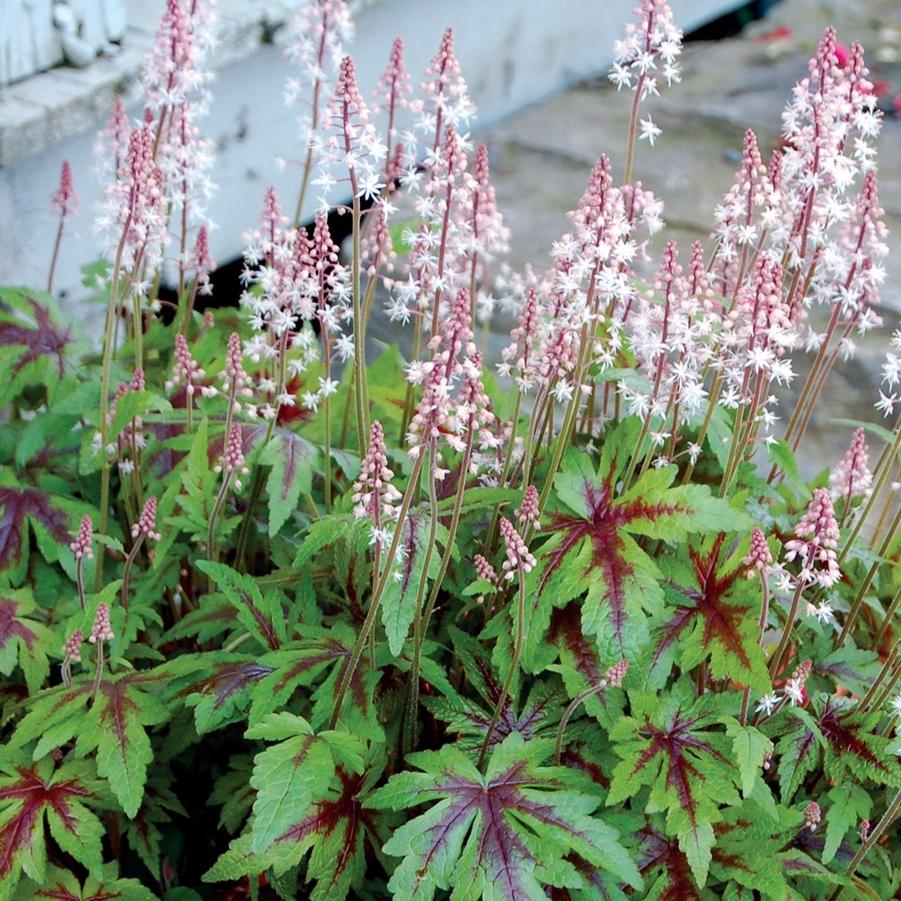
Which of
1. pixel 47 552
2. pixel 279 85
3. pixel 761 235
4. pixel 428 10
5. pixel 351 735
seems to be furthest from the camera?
pixel 428 10

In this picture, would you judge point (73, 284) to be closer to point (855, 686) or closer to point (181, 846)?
point (181, 846)

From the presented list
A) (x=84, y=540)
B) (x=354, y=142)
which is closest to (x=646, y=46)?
(x=354, y=142)

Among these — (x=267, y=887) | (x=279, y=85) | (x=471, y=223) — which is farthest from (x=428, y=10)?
(x=267, y=887)

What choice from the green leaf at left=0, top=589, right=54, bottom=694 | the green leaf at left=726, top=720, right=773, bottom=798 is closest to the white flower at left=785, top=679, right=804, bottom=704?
the green leaf at left=726, top=720, right=773, bottom=798

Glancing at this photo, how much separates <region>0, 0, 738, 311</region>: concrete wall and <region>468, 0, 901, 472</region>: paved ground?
251 millimetres

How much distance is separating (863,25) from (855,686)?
674 cm

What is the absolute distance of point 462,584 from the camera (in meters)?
2.54

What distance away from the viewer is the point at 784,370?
7.09ft

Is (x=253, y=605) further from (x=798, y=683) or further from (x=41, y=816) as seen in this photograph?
(x=798, y=683)

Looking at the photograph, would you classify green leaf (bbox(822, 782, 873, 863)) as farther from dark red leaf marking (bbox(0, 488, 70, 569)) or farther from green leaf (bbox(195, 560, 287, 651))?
dark red leaf marking (bbox(0, 488, 70, 569))

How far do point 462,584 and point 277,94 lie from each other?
10.2 ft

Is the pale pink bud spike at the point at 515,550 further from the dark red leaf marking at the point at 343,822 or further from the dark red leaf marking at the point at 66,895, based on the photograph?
the dark red leaf marking at the point at 66,895

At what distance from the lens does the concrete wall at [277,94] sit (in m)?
4.07

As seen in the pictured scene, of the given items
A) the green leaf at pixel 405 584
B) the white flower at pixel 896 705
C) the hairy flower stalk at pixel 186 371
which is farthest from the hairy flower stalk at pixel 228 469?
the white flower at pixel 896 705
